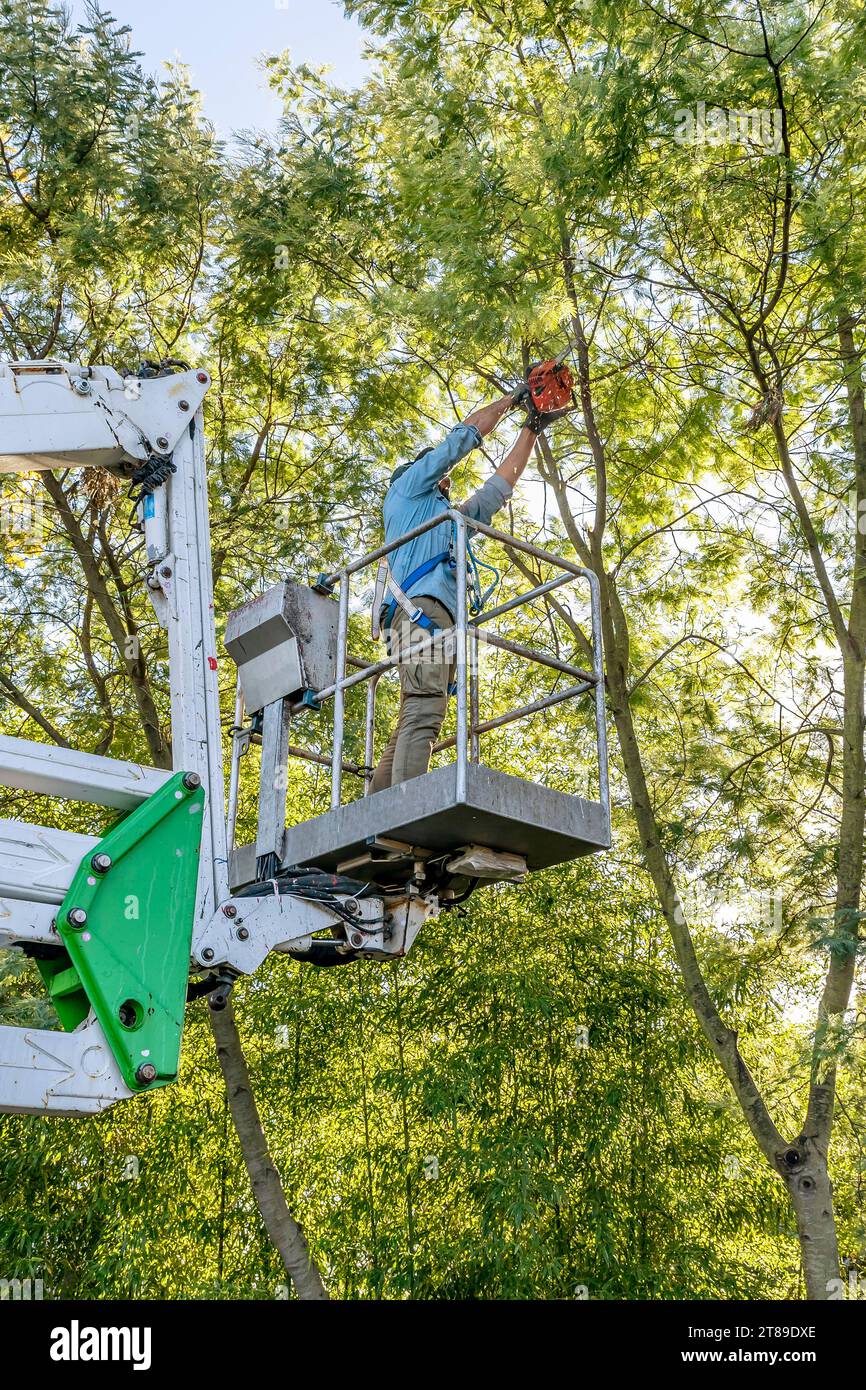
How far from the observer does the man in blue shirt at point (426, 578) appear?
5395mm

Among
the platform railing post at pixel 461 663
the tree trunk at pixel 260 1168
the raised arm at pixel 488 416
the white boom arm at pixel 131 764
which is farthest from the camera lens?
the tree trunk at pixel 260 1168

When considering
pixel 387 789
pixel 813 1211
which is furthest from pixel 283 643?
pixel 813 1211

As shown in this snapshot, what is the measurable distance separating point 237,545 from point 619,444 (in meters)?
2.72

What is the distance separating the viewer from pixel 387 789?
4859 millimetres

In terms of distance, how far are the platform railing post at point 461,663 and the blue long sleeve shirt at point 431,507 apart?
1.70ft

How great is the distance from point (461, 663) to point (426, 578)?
3.09ft

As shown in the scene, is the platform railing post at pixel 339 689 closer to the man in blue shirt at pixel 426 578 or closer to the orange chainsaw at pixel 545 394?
the man in blue shirt at pixel 426 578

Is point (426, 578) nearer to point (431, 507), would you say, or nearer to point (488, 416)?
point (431, 507)

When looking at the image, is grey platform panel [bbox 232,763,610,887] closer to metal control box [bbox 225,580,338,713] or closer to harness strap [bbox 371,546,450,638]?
metal control box [bbox 225,580,338,713]

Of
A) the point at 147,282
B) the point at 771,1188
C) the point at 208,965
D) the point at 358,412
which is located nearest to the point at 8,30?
the point at 147,282

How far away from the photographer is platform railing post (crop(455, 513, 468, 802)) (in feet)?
14.9

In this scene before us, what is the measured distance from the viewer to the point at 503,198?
24.9 ft

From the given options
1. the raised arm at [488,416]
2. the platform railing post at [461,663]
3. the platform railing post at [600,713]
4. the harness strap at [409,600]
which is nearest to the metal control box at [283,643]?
the harness strap at [409,600]

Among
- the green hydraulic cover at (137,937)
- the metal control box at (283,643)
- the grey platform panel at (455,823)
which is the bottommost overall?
the green hydraulic cover at (137,937)
